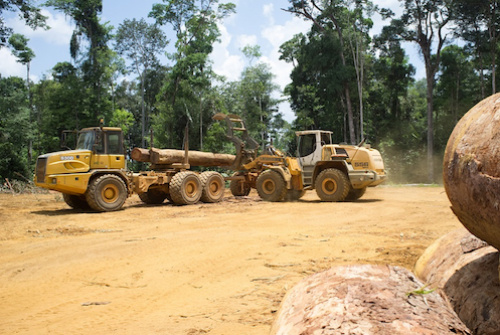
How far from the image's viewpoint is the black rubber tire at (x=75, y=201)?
13961 millimetres

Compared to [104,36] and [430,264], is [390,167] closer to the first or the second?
[104,36]

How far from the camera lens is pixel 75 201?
46.1 feet

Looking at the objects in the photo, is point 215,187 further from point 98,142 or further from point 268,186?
point 98,142

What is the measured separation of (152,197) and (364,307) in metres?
14.7

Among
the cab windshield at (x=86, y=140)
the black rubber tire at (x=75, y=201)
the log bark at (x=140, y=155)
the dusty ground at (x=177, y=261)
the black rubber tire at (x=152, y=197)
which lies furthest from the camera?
the black rubber tire at (x=152, y=197)

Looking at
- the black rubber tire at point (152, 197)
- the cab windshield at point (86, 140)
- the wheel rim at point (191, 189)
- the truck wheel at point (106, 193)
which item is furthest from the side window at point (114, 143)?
the black rubber tire at point (152, 197)

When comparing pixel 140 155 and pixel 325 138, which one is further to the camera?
pixel 325 138

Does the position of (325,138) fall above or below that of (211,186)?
above

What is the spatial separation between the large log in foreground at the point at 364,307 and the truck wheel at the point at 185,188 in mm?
12036

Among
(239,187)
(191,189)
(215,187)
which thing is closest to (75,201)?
(191,189)

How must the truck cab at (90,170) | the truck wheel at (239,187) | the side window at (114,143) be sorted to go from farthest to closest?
the truck wheel at (239,187)
the side window at (114,143)
the truck cab at (90,170)

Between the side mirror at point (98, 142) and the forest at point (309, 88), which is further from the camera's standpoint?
the forest at point (309, 88)

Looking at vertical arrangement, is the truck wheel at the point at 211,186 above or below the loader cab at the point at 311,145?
below

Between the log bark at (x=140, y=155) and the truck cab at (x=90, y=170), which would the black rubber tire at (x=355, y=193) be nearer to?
the log bark at (x=140, y=155)
